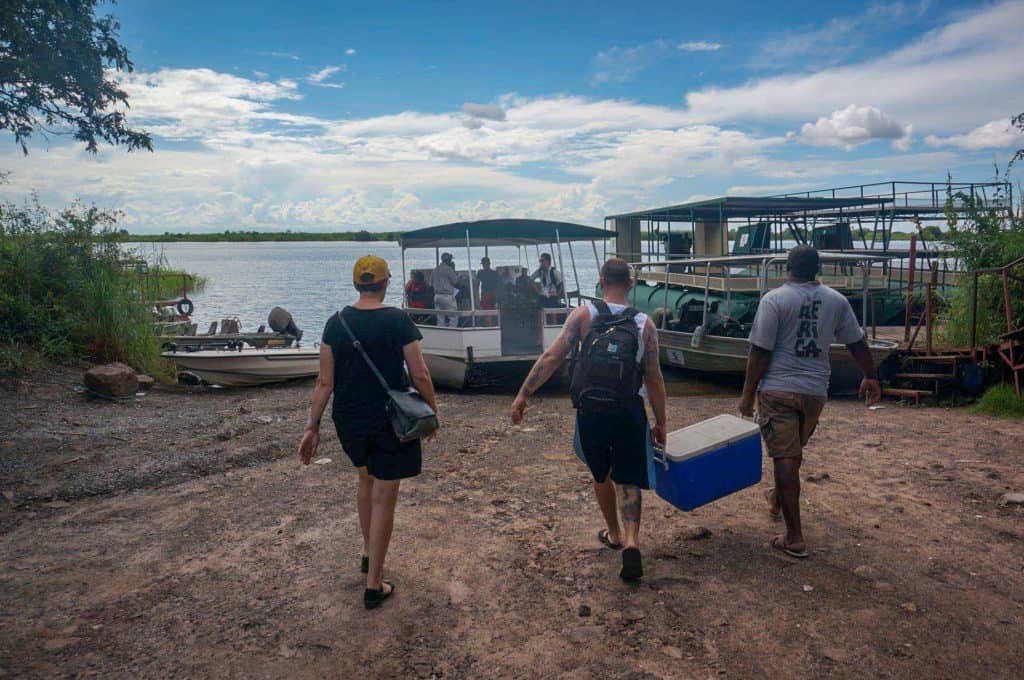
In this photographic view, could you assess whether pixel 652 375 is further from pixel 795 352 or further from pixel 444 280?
pixel 444 280

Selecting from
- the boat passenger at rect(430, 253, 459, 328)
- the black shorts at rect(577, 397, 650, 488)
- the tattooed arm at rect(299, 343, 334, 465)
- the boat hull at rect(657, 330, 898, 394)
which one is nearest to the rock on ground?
the boat passenger at rect(430, 253, 459, 328)

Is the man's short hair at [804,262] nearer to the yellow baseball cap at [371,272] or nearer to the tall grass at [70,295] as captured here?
the yellow baseball cap at [371,272]

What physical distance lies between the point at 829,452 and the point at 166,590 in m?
5.59

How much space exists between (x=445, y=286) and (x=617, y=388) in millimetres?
8743

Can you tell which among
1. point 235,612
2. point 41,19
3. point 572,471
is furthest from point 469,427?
point 41,19

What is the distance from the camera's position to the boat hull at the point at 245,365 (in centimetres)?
1290

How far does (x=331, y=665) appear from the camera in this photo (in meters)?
3.40

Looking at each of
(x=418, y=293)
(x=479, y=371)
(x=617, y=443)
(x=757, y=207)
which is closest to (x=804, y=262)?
(x=617, y=443)

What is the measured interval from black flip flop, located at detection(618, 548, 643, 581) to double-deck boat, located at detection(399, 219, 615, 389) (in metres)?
7.15

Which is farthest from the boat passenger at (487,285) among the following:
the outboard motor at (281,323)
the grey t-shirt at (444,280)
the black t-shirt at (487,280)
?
the outboard motor at (281,323)

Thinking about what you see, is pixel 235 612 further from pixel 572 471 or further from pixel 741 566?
pixel 572 471

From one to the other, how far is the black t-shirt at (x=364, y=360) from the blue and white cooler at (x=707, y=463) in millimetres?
1647

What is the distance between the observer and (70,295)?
39.4ft

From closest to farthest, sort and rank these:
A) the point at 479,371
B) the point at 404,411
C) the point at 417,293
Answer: the point at 404,411 → the point at 479,371 → the point at 417,293
